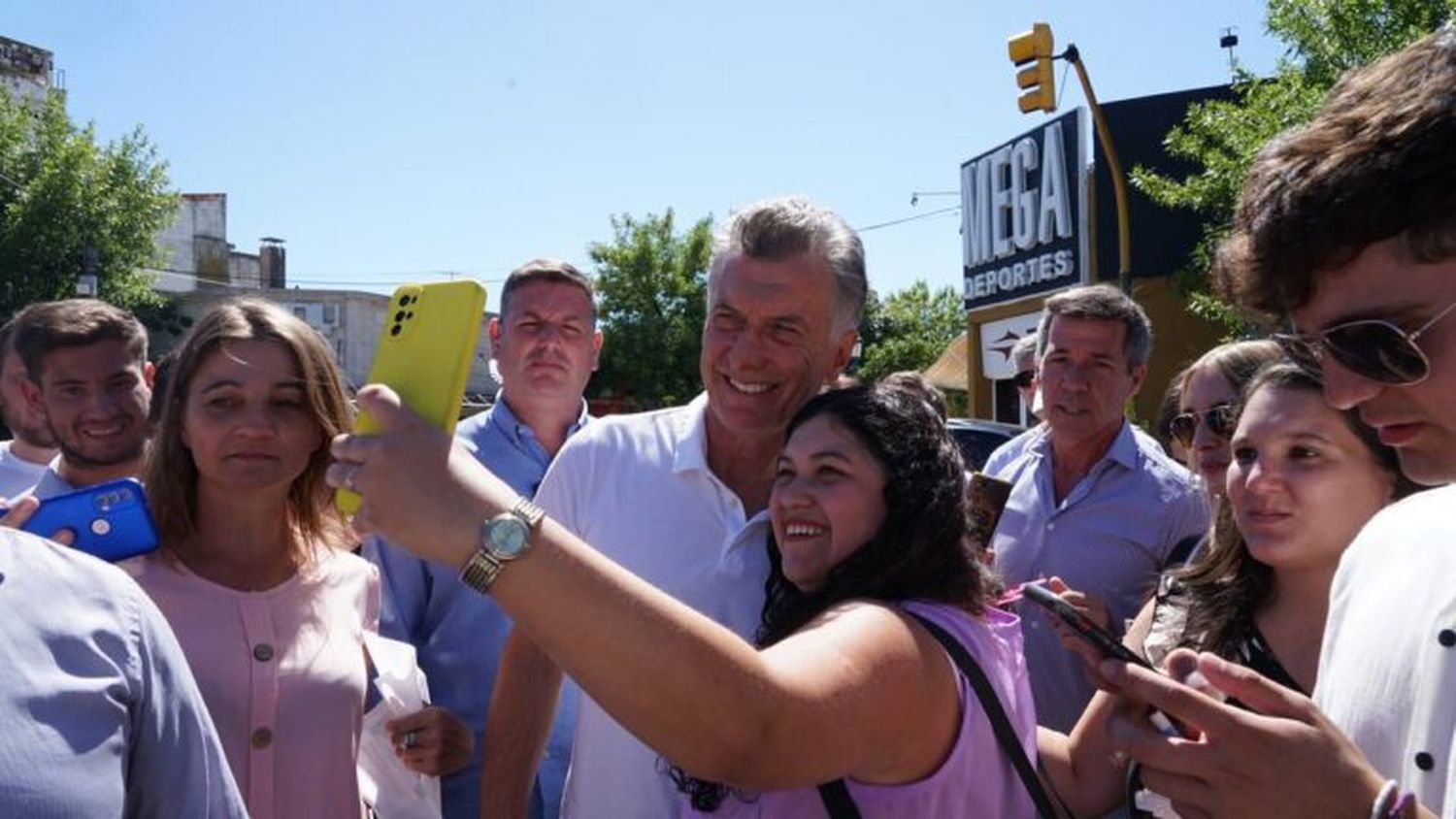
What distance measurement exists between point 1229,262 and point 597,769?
5.66 feet

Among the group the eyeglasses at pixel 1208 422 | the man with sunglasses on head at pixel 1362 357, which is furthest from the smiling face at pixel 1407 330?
the eyeglasses at pixel 1208 422

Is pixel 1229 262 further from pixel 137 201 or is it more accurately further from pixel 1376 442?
pixel 137 201

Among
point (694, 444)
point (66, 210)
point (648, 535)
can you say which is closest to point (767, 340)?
point (694, 444)

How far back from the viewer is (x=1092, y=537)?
386 cm

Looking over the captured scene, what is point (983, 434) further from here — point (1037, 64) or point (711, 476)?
point (711, 476)

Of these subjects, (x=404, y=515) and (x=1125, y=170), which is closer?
(x=404, y=515)

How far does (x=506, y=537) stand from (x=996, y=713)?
3.02 feet

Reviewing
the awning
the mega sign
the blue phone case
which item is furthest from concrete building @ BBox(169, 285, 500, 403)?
the blue phone case

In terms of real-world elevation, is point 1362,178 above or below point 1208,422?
above

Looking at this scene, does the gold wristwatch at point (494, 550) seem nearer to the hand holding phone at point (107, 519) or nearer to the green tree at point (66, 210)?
the hand holding phone at point (107, 519)

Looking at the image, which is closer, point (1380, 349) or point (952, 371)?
point (1380, 349)

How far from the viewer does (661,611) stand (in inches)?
56.8

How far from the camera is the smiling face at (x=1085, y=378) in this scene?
4094 mm

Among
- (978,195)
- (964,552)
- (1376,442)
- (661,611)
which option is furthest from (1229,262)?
(978,195)
